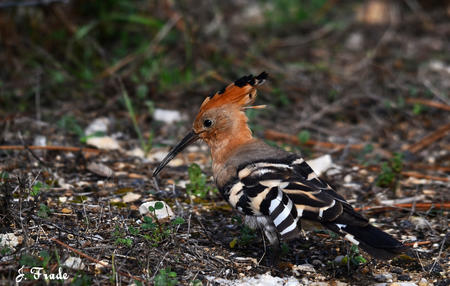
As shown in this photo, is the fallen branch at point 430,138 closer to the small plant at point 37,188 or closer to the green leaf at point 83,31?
the small plant at point 37,188

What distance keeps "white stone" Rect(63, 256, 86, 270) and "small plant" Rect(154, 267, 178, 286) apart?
359 millimetres

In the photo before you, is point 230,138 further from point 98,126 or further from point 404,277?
point 98,126

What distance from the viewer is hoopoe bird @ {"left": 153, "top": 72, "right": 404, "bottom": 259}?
291 centimetres

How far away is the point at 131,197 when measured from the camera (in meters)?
3.80

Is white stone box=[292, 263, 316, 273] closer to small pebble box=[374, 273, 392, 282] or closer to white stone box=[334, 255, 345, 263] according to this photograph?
white stone box=[334, 255, 345, 263]

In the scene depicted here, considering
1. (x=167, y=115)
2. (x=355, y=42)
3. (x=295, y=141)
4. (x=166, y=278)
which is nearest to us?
(x=166, y=278)

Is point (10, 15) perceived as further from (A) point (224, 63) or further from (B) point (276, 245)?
(B) point (276, 245)

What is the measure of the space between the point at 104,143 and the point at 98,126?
353 mm

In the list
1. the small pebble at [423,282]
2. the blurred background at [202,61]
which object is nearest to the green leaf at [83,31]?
the blurred background at [202,61]

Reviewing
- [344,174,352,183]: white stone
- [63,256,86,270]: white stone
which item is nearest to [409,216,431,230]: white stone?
[344,174,352,183]: white stone

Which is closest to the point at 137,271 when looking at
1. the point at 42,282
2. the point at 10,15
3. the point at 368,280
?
the point at 42,282

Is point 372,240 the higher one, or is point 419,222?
point 372,240

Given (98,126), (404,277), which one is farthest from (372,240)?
(98,126)

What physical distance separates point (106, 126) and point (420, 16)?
14.2 feet
